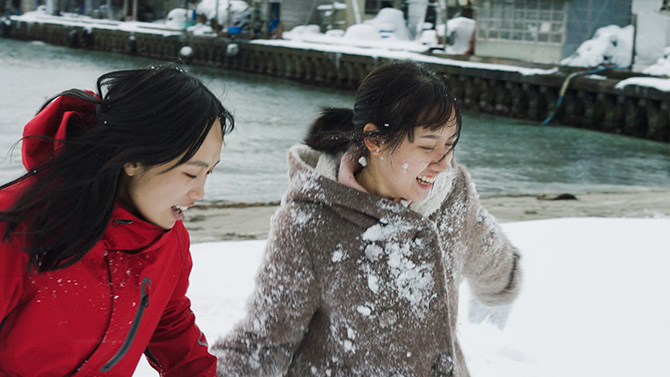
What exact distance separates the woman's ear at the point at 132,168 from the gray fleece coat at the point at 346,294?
0.42 m

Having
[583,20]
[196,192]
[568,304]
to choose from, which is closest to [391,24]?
[583,20]

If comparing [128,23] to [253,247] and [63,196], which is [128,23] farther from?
[63,196]

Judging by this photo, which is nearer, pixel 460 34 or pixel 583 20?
pixel 583 20

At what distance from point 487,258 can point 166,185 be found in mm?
967

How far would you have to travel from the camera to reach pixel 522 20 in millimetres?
18156

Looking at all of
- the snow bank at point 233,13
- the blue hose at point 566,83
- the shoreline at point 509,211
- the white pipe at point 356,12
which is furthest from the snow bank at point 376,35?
the shoreline at point 509,211

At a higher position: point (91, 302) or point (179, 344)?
point (91, 302)

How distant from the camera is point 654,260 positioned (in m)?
4.01

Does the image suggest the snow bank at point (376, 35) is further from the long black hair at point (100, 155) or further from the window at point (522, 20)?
the long black hair at point (100, 155)

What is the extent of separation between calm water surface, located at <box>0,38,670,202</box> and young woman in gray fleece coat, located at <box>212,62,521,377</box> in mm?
3463

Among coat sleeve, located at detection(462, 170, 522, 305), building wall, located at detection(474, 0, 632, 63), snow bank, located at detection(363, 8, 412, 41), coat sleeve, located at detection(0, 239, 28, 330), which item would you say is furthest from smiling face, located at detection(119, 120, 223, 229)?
snow bank, located at detection(363, 8, 412, 41)

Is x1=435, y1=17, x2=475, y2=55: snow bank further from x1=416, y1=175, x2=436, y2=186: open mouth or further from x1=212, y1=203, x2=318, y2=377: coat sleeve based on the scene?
x1=212, y1=203, x2=318, y2=377: coat sleeve

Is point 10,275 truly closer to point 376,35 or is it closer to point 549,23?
point 549,23

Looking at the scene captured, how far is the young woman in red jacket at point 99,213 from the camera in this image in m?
1.36
